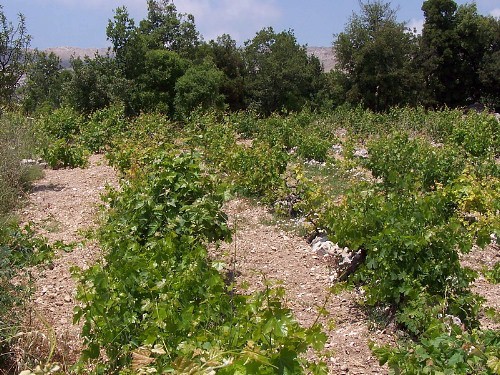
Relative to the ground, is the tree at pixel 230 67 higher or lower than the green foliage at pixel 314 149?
higher

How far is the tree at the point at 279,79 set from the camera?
27812mm

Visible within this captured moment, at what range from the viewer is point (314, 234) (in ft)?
21.0

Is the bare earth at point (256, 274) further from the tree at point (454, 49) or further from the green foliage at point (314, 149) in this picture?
the tree at point (454, 49)

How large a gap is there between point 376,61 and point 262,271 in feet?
73.1

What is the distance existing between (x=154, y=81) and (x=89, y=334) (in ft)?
64.9

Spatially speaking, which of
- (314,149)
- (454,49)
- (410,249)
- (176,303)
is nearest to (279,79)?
(454,49)

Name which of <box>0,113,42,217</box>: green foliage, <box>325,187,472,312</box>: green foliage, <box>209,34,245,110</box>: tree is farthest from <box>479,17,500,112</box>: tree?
<box>325,187,472,312</box>: green foliage

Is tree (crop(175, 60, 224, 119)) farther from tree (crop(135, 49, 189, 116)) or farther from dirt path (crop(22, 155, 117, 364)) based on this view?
dirt path (crop(22, 155, 117, 364))

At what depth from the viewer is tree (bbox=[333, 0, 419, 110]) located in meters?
25.5

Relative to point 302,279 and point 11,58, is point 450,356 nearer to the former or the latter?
point 302,279

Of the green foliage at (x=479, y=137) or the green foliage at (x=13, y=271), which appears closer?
the green foliage at (x=13, y=271)

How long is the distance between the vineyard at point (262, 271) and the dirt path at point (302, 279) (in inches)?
3.9

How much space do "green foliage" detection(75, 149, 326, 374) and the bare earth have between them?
294 mm

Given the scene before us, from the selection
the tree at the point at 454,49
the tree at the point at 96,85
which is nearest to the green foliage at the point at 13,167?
the tree at the point at 96,85
